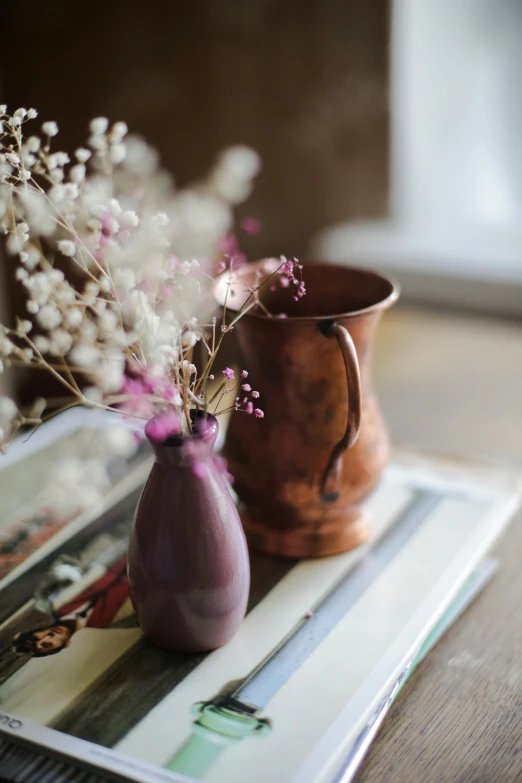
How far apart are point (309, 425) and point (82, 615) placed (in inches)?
8.9

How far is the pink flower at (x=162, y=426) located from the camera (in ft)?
1.70

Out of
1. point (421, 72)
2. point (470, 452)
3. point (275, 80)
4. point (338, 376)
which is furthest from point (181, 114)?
point (338, 376)

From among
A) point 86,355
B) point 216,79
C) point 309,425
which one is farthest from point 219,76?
point 86,355

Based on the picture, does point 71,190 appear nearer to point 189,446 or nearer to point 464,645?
point 189,446

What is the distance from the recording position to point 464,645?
2.08 feet

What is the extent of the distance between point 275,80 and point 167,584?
1172mm

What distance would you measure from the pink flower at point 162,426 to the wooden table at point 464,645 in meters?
0.25

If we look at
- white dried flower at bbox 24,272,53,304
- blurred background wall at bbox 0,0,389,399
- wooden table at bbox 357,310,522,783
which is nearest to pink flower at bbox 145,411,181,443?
white dried flower at bbox 24,272,53,304

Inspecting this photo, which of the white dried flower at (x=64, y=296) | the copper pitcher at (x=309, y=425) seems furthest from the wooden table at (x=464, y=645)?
the white dried flower at (x=64, y=296)

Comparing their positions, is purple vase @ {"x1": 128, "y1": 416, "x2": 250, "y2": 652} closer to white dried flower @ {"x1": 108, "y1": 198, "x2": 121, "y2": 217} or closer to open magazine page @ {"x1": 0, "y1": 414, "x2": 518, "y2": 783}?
open magazine page @ {"x1": 0, "y1": 414, "x2": 518, "y2": 783}

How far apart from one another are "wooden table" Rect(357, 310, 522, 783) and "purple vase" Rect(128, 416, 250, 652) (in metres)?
0.14

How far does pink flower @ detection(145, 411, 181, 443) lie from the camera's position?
1.70 ft

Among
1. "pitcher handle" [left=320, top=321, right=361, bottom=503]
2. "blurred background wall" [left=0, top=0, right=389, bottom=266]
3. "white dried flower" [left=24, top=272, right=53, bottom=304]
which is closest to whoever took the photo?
"white dried flower" [left=24, top=272, right=53, bottom=304]

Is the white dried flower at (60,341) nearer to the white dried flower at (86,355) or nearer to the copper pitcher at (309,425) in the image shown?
the white dried flower at (86,355)
